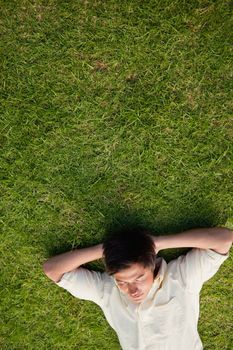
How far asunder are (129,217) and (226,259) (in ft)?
3.22

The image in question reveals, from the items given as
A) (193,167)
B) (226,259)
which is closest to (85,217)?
(193,167)

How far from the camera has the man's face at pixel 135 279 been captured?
3475 mm

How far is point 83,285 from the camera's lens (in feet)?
12.8

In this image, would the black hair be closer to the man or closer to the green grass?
the man

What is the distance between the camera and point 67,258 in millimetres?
3912

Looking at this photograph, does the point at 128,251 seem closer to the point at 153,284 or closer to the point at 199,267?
the point at 153,284

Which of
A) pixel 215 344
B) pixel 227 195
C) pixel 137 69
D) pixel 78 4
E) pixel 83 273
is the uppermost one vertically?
pixel 78 4

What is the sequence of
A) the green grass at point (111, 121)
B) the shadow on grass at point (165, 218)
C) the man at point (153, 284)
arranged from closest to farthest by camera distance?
the man at point (153, 284) → the green grass at point (111, 121) → the shadow on grass at point (165, 218)

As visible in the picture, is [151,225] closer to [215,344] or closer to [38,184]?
[38,184]

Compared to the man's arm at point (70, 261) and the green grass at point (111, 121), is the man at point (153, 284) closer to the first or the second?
the man's arm at point (70, 261)

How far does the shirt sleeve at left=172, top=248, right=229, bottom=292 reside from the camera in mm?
3721

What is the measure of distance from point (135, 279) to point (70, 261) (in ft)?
2.27

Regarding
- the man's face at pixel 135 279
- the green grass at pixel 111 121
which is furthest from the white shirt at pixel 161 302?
the green grass at pixel 111 121

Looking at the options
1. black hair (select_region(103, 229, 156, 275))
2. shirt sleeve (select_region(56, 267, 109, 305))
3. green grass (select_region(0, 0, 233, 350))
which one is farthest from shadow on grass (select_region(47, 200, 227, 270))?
shirt sleeve (select_region(56, 267, 109, 305))
